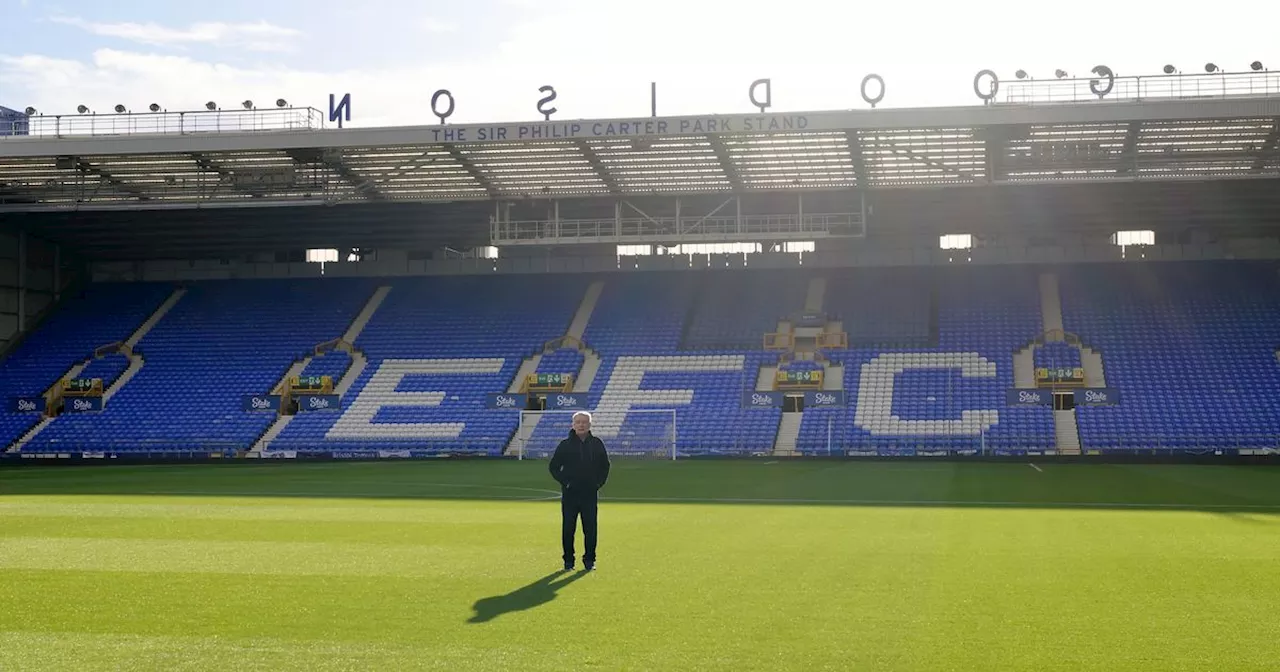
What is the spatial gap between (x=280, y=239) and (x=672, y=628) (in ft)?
148

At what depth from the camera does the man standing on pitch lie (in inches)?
480

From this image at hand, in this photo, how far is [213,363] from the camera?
→ 47531 mm

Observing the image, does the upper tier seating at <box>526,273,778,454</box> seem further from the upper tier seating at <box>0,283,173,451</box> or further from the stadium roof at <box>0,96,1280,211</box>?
the upper tier seating at <box>0,283,173,451</box>

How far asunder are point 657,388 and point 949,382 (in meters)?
10.3

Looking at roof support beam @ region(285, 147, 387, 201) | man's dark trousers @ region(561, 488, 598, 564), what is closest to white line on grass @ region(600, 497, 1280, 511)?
man's dark trousers @ region(561, 488, 598, 564)

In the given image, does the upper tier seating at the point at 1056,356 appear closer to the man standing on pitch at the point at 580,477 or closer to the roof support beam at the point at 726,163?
the roof support beam at the point at 726,163

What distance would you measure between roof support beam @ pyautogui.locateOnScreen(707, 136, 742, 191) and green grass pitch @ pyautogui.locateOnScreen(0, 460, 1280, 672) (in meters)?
16.9

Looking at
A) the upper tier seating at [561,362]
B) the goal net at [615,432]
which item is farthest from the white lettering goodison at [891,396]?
the upper tier seating at [561,362]

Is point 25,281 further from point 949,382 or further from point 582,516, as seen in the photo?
point 582,516

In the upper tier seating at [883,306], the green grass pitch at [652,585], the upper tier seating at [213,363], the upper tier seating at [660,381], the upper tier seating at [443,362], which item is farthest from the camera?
the upper tier seating at [883,306]

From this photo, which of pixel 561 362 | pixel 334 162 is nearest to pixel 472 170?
pixel 334 162

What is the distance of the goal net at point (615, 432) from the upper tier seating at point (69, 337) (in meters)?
18.3

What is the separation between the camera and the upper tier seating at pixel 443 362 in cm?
4181

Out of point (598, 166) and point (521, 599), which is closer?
point (521, 599)
